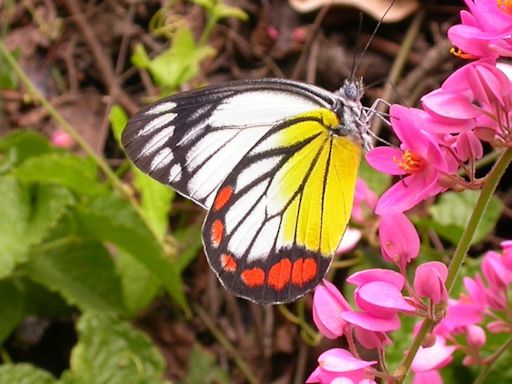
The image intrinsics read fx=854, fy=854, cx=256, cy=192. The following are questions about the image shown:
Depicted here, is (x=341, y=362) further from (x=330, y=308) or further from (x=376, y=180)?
(x=376, y=180)

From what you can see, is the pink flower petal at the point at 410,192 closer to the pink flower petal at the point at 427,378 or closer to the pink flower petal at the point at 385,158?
the pink flower petal at the point at 385,158

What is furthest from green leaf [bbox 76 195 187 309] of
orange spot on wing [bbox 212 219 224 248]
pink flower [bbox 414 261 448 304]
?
pink flower [bbox 414 261 448 304]

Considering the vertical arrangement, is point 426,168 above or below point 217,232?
above

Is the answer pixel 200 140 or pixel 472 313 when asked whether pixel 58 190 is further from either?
pixel 472 313

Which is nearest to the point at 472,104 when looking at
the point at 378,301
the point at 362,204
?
the point at 378,301

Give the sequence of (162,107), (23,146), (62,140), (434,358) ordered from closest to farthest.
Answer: (434,358) → (162,107) → (23,146) → (62,140)

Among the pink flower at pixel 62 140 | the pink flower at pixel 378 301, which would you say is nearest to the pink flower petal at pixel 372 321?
the pink flower at pixel 378 301
